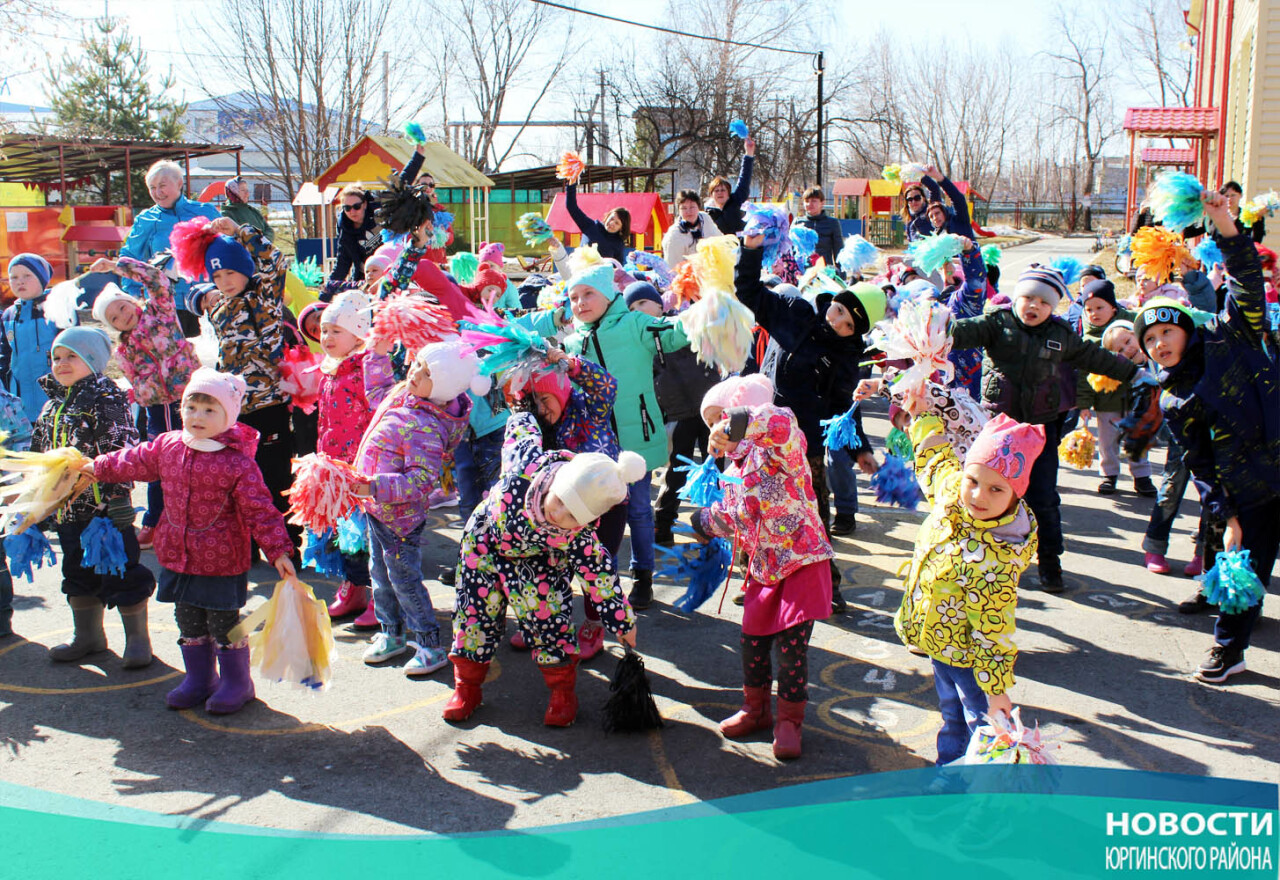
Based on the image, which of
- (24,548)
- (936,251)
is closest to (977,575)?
(936,251)

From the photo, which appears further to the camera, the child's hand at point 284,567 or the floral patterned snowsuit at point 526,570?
the child's hand at point 284,567

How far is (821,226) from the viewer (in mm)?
10984

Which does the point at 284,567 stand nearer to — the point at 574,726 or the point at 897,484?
the point at 574,726

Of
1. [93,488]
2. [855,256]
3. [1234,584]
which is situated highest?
[855,256]

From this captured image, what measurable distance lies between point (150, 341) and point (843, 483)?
14.1 ft

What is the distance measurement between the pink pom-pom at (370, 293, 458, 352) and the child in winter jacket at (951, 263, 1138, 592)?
100 inches

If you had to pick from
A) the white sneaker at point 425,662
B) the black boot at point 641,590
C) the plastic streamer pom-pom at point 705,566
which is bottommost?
the white sneaker at point 425,662

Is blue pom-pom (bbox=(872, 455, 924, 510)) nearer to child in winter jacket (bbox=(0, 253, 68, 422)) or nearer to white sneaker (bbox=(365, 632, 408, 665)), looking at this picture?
white sneaker (bbox=(365, 632, 408, 665))

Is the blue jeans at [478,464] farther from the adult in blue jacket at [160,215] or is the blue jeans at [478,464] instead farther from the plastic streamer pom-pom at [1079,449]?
the plastic streamer pom-pom at [1079,449]

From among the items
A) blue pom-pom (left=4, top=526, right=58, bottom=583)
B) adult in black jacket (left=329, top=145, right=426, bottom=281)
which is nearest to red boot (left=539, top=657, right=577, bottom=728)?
blue pom-pom (left=4, top=526, right=58, bottom=583)

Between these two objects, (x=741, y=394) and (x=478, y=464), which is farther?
(x=478, y=464)

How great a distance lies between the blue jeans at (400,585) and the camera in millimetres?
4617

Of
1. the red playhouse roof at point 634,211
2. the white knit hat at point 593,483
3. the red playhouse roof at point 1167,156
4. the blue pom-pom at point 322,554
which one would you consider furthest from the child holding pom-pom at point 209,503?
the red playhouse roof at point 1167,156

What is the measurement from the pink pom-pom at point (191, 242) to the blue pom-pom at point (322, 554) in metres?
1.66
